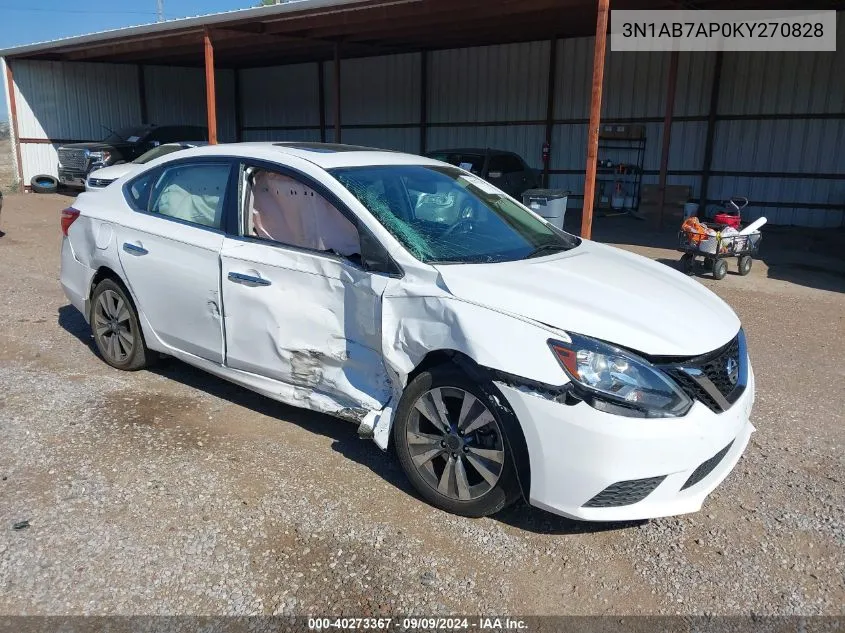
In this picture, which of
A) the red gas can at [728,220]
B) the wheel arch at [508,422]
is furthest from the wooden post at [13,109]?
the wheel arch at [508,422]

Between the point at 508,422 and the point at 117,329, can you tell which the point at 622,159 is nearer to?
the point at 117,329

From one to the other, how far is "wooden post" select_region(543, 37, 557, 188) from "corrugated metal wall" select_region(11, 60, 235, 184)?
12888 mm

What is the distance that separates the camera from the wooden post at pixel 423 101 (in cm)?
2005

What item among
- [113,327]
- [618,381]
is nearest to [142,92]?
[113,327]

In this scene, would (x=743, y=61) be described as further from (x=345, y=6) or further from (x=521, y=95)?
(x=345, y=6)

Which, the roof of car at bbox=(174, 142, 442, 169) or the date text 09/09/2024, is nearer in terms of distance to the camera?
the date text 09/09/2024

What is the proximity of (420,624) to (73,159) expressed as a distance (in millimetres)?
18024

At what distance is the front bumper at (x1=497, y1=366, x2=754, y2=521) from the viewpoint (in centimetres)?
281

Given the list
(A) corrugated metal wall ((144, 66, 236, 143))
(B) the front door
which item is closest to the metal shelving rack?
(B) the front door

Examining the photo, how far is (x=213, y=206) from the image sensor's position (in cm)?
435

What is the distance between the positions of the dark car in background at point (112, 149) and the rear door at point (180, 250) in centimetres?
1381

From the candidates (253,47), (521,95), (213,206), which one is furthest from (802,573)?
(253,47)

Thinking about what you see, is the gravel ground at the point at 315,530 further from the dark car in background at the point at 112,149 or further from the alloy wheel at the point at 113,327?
the dark car in background at the point at 112,149

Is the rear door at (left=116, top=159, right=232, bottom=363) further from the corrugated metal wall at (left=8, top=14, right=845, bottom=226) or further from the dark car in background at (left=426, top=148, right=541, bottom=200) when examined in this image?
the corrugated metal wall at (left=8, top=14, right=845, bottom=226)
